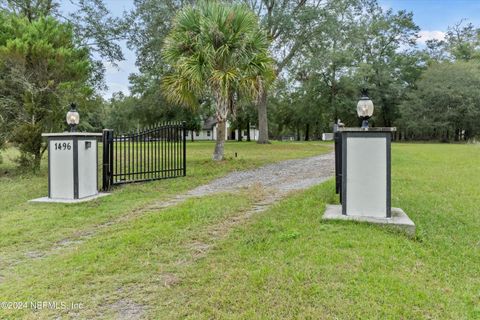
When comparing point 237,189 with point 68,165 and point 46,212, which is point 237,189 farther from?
point 46,212

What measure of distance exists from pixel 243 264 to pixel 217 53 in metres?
7.45

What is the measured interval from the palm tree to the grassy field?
509 cm

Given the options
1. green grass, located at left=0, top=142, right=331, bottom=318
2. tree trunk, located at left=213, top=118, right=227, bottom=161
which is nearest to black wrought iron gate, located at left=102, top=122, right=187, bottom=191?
green grass, located at left=0, top=142, right=331, bottom=318

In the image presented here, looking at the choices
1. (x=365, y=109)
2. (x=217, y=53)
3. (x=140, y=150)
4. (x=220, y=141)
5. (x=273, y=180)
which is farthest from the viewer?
(x=220, y=141)

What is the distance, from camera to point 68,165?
19.5 feet

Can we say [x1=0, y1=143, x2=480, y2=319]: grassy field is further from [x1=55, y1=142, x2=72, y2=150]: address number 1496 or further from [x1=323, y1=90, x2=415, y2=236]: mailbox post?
[x1=55, y1=142, x2=72, y2=150]: address number 1496

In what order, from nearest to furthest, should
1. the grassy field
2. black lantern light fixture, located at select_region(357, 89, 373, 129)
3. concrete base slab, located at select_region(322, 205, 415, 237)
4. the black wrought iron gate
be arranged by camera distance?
1. the grassy field
2. concrete base slab, located at select_region(322, 205, 415, 237)
3. black lantern light fixture, located at select_region(357, 89, 373, 129)
4. the black wrought iron gate

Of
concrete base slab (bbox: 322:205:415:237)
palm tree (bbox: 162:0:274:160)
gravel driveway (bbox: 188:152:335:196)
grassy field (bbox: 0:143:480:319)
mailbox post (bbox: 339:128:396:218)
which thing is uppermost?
palm tree (bbox: 162:0:274:160)

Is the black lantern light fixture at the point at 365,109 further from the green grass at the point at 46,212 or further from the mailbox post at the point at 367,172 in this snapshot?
the green grass at the point at 46,212

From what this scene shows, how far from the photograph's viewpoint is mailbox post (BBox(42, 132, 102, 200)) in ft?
19.4

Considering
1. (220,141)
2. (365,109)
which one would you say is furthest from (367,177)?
(220,141)

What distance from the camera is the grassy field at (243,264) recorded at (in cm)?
239

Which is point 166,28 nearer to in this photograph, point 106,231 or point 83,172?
point 83,172

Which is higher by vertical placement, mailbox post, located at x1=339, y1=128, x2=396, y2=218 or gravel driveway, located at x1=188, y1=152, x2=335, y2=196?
mailbox post, located at x1=339, y1=128, x2=396, y2=218
